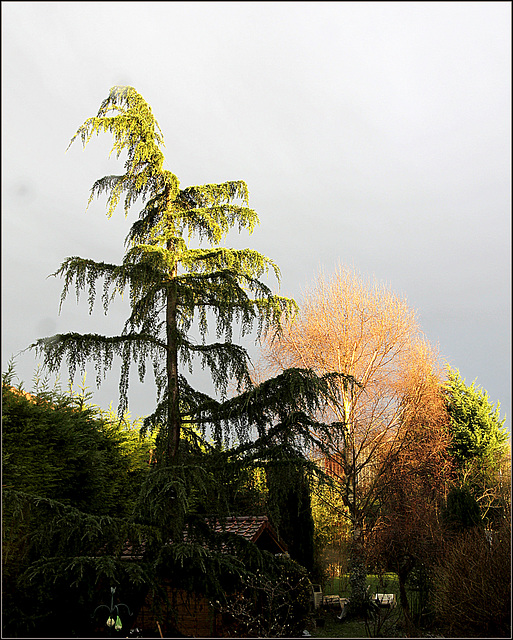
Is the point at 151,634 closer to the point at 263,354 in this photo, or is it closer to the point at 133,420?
the point at 133,420

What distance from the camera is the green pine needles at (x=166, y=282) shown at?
7621 millimetres

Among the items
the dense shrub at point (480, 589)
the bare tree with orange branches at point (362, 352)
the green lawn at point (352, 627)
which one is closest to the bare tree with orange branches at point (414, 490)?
the bare tree with orange branches at point (362, 352)

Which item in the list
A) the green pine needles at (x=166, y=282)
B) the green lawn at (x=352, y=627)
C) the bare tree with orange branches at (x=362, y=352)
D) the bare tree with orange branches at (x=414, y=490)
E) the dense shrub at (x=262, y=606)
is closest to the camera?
the dense shrub at (x=262, y=606)

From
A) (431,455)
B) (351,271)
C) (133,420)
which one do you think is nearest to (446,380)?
(431,455)

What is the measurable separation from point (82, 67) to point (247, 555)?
741 cm

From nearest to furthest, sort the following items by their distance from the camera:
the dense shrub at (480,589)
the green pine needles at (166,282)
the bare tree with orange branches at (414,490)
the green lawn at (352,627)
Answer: the dense shrub at (480,589), the green pine needles at (166,282), the green lawn at (352,627), the bare tree with orange branches at (414,490)

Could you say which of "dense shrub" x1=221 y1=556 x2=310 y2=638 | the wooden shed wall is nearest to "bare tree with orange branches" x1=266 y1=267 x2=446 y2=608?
the wooden shed wall

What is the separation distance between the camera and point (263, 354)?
56.3 ft

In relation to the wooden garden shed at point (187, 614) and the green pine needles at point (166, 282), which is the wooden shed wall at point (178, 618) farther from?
the green pine needles at point (166, 282)

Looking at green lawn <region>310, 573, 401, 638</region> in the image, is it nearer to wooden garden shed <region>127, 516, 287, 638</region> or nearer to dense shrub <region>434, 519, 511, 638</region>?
dense shrub <region>434, 519, 511, 638</region>

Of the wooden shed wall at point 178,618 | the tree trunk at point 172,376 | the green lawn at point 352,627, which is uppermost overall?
the tree trunk at point 172,376

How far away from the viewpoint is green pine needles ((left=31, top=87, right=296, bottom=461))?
25.0 ft

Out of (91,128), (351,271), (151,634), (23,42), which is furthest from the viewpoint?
(351,271)

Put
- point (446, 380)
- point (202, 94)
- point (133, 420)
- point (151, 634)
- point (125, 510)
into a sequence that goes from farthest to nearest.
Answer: point (446, 380) → point (133, 420) → point (125, 510) → point (202, 94) → point (151, 634)
